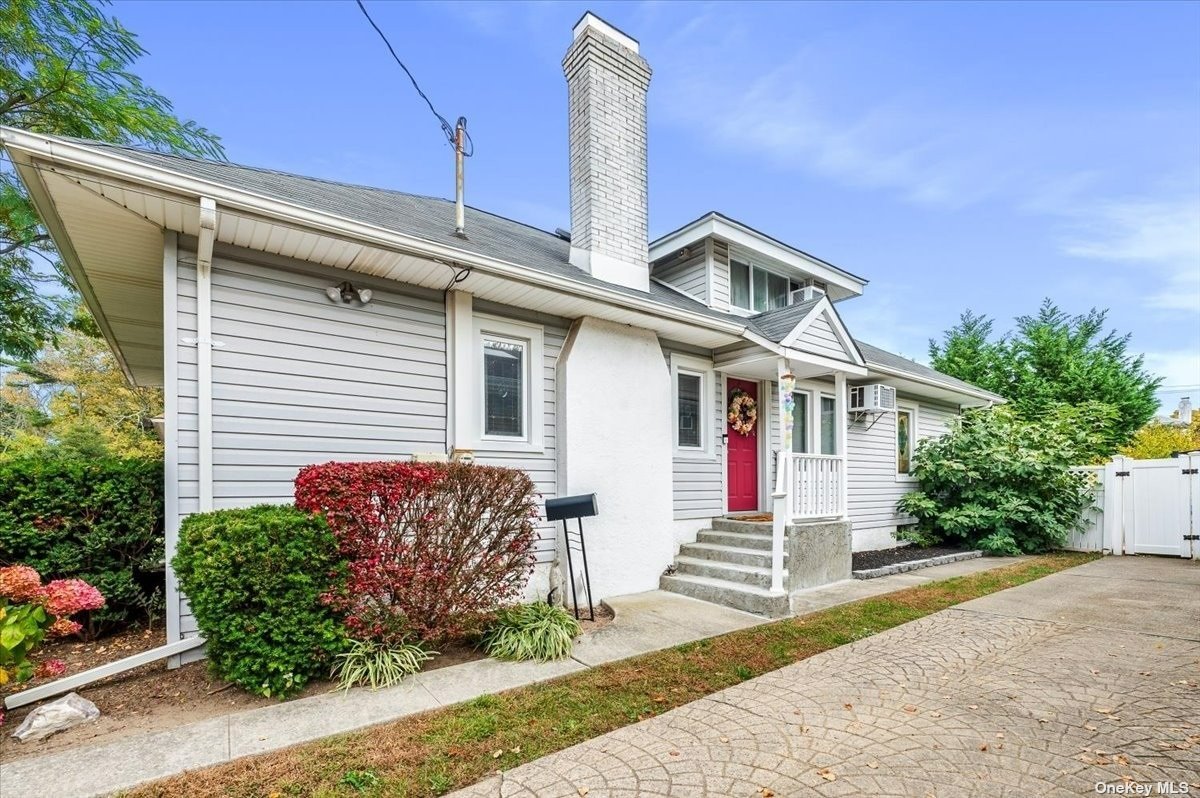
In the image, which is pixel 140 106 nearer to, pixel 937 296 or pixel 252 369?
pixel 252 369

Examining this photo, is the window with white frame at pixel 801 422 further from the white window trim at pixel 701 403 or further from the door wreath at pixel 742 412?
the white window trim at pixel 701 403

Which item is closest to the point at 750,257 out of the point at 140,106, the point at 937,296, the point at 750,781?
the point at 750,781

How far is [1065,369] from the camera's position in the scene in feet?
57.3

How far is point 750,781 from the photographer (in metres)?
2.58

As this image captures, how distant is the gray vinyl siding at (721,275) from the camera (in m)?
9.04

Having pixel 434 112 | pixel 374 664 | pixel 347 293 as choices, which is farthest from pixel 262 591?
pixel 434 112

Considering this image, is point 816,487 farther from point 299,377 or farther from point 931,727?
point 299,377

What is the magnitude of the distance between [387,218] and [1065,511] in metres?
12.4

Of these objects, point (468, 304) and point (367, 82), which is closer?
point (468, 304)

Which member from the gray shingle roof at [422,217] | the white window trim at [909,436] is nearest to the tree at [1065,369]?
the white window trim at [909,436]

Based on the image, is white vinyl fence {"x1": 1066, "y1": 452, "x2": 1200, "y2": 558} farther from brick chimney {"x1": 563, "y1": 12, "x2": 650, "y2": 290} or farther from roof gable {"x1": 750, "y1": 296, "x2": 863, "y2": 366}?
brick chimney {"x1": 563, "y1": 12, "x2": 650, "y2": 290}

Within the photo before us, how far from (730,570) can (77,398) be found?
24.5 meters

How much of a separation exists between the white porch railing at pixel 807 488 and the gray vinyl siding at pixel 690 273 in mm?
3163

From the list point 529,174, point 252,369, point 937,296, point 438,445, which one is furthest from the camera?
point 937,296
